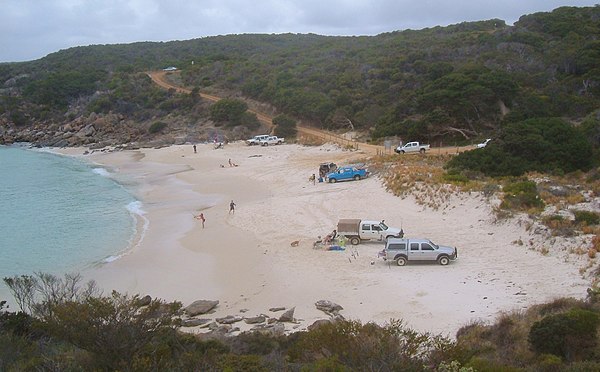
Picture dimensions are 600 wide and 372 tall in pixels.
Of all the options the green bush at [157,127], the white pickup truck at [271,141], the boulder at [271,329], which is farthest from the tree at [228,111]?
the boulder at [271,329]

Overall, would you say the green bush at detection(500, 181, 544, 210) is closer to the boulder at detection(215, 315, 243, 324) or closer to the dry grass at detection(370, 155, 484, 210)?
the dry grass at detection(370, 155, 484, 210)

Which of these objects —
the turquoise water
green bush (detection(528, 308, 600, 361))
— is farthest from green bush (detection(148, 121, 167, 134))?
green bush (detection(528, 308, 600, 361))

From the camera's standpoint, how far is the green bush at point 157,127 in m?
73.8

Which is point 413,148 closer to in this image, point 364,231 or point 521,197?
point 521,197

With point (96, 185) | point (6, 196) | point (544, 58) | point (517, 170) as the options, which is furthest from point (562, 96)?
point (6, 196)

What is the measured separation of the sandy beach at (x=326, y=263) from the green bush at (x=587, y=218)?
2001 mm

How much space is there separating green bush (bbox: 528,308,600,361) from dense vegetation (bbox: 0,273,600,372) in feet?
0.07

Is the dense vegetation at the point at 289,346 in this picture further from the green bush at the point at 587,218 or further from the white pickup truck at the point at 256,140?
the white pickup truck at the point at 256,140

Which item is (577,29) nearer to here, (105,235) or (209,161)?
(209,161)

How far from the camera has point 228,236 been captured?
27.1 m

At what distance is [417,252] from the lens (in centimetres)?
1997

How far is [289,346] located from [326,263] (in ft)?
28.1

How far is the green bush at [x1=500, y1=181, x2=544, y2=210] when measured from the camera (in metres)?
A: 23.3

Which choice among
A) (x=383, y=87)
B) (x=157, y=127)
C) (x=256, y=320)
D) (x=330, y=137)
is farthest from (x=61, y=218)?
(x=157, y=127)
